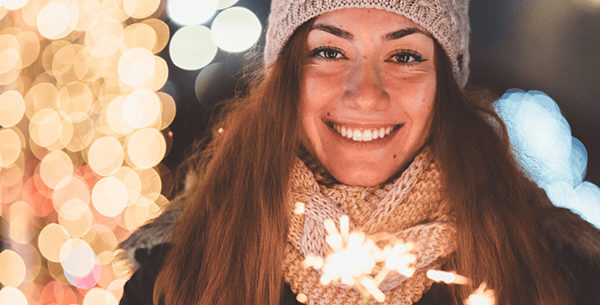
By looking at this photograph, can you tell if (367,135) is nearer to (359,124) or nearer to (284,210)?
(359,124)

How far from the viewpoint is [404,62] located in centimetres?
113

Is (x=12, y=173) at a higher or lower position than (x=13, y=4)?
lower

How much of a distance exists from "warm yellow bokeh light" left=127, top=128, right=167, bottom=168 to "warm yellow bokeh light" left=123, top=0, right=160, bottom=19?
2.48 ft

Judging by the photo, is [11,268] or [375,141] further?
[11,268]

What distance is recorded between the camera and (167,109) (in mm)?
3041

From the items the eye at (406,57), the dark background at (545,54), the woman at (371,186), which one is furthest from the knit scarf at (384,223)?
the dark background at (545,54)

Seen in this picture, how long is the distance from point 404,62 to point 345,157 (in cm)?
27

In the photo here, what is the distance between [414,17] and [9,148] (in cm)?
226

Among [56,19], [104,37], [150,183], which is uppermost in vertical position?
[56,19]

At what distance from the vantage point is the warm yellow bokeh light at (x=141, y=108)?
3.07 meters

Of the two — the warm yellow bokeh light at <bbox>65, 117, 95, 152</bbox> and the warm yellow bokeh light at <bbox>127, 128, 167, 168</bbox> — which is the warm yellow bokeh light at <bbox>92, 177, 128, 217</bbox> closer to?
the warm yellow bokeh light at <bbox>127, 128, 167, 168</bbox>

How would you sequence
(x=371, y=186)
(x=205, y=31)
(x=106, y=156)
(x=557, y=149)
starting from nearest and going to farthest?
(x=371, y=186)
(x=557, y=149)
(x=205, y=31)
(x=106, y=156)

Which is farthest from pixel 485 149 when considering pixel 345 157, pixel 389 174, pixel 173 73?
pixel 173 73

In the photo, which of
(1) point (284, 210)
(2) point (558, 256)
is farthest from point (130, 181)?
(2) point (558, 256)
